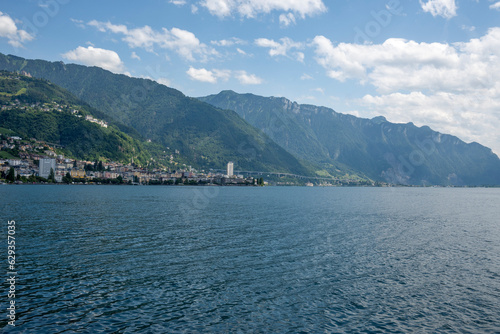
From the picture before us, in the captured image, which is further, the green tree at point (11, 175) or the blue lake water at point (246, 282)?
the green tree at point (11, 175)

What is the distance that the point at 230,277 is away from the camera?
26578 mm

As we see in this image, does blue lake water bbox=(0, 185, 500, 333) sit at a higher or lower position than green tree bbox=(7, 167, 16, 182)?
lower

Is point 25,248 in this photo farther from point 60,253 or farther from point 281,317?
point 281,317

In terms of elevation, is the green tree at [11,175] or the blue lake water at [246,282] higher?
the green tree at [11,175]

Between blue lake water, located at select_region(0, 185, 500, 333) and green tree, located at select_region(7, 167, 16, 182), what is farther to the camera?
green tree, located at select_region(7, 167, 16, 182)

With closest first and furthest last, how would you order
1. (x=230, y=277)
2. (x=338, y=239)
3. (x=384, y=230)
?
(x=230, y=277)
(x=338, y=239)
(x=384, y=230)

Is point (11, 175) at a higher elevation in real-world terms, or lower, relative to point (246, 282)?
higher

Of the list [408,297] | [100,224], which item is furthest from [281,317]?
[100,224]

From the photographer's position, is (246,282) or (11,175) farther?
(11,175)

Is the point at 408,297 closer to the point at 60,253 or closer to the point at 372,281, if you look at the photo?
the point at 372,281

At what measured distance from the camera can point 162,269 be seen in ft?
92.1

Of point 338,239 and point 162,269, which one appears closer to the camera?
point 162,269

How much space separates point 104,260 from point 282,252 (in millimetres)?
17995

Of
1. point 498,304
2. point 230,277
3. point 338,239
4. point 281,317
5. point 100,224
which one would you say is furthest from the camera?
point 100,224
